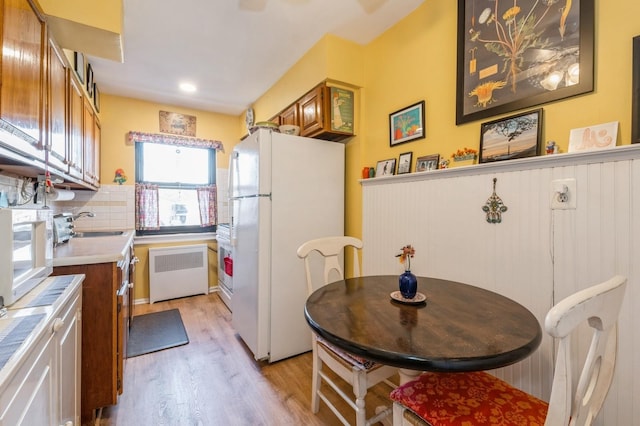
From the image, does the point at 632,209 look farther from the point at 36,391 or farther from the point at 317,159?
the point at 36,391

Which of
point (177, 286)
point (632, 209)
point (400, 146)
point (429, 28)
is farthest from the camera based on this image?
point (177, 286)

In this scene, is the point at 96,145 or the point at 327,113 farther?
the point at 96,145

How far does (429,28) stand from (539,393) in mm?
2209

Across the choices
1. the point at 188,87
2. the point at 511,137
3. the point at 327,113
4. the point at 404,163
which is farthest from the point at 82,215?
the point at 511,137

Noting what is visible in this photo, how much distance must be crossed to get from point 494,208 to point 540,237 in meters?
0.24

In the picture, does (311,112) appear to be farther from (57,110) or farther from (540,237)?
(540,237)

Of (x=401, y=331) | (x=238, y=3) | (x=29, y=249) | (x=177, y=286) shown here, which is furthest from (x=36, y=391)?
(x=177, y=286)

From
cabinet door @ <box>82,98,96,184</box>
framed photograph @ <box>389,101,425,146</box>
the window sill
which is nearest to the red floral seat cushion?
framed photograph @ <box>389,101,425,146</box>

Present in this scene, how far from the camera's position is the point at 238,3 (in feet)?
6.32

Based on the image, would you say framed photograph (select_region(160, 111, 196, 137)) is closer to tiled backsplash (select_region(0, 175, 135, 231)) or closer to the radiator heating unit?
tiled backsplash (select_region(0, 175, 135, 231))

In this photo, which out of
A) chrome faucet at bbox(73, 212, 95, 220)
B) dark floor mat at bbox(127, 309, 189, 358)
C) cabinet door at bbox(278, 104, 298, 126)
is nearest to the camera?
dark floor mat at bbox(127, 309, 189, 358)

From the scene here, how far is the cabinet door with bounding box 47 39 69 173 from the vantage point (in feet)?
4.92

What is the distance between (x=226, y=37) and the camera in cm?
230

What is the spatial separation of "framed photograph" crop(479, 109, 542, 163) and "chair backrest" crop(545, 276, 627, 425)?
0.84 m
